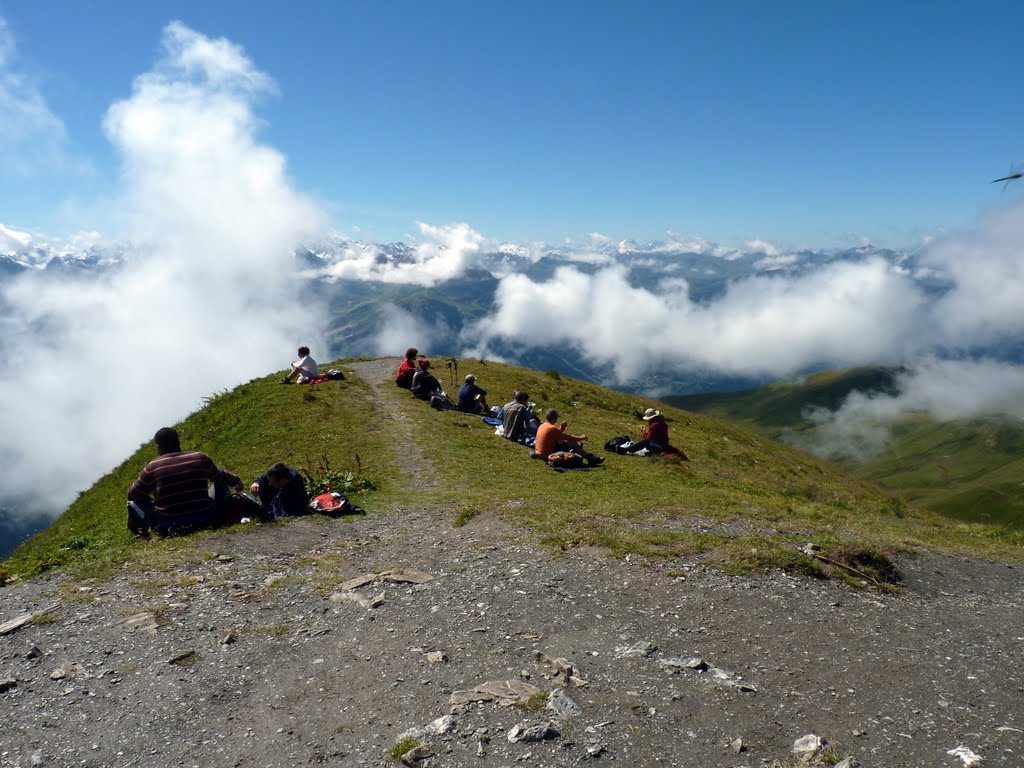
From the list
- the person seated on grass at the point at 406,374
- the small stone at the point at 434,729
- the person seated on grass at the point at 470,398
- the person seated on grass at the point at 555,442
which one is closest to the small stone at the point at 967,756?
the small stone at the point at 434,729

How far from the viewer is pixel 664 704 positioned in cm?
838

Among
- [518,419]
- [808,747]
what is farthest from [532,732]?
[518,419]

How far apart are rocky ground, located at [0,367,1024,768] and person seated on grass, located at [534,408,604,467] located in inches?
486

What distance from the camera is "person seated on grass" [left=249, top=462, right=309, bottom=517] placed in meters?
18.0

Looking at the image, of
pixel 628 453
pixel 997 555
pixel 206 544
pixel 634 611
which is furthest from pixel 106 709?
pixel 628 453

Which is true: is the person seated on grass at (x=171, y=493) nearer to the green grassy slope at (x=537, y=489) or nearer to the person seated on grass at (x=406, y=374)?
the green grassy slope at (x=537, y=489)

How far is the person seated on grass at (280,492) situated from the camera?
1802 cm

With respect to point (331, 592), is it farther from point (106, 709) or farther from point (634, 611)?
point (634, 611)

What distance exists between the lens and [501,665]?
9438 mm

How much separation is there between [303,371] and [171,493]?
2424 cm

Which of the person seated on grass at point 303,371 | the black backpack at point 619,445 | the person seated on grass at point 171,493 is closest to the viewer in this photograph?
the person seated on grass at point 171,493

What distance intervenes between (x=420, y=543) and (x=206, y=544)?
5486 mm

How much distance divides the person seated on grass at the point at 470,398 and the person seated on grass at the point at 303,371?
11064mm

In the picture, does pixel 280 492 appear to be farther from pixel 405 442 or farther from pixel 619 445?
pixel 619 445
